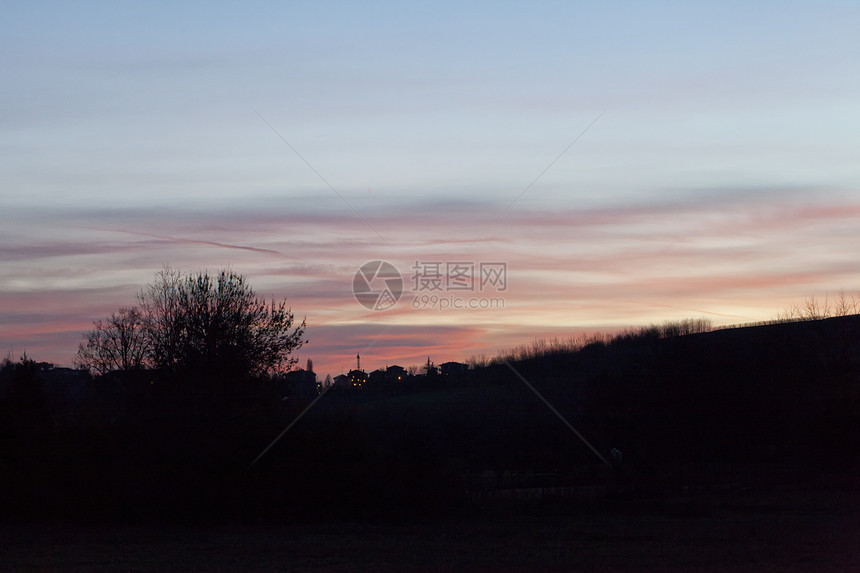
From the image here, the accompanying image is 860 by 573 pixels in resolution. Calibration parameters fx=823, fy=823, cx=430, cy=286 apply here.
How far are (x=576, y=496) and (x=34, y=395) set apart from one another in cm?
2256

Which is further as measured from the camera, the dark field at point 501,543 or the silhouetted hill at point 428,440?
the silhouetted hill at point 428,440

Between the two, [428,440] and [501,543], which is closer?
[501,543]

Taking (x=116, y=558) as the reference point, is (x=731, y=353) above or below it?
above

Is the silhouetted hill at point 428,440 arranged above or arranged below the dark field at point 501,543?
above

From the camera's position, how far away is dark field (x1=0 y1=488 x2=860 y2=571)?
17.3m

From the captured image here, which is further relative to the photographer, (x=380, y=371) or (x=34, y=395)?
(x=380, y=371)

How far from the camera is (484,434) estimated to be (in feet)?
184

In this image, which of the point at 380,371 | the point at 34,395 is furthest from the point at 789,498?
the point at 380,371

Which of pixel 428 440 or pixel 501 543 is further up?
pixel 428 440

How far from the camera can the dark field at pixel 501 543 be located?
17.3 m

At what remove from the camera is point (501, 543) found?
68.8 feet

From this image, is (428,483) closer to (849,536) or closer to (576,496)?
(576,496)

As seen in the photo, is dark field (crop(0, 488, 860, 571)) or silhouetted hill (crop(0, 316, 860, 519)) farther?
silhouetted hill (crop(0, 316, 860, 519))

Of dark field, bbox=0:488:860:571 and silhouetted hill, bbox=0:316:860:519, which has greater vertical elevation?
silhouetted hill, bbox=0:316:860:519
